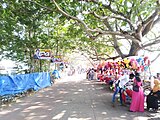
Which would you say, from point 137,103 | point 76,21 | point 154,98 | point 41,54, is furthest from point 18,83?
point 154,98

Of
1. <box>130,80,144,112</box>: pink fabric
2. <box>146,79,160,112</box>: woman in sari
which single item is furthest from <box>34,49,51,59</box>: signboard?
<box>146,79,160,112</box>: woman in sari

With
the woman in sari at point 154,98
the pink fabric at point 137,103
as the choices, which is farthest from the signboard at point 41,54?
the woman in sari at point 154,98

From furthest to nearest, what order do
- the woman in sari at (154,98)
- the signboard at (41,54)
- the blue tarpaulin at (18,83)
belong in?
the signboard at (41,54)
the blue tarpaulin at (18,83)
the woman in sari at (154,98)

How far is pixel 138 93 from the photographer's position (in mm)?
10289

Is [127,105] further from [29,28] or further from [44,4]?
[29,28]

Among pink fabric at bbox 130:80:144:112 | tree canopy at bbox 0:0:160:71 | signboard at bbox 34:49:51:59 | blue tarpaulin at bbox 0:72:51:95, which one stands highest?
tree canopy at bbox 0:0:160:71

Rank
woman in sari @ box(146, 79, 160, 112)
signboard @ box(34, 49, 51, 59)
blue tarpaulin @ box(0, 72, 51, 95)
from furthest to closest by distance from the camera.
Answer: signboard @ box(34, 49, 51, 59) < blue tarpaulin @ box(0, 72, 51, 95) < woman in sari @ box(146, 79, 160, 112)

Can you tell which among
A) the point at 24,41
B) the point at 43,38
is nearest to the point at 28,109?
the point at 24,41

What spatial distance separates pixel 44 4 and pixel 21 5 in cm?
206

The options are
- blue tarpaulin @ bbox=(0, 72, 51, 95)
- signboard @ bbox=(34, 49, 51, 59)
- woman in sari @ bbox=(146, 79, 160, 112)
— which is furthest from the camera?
signboard @ bbox=(34, 49, 51, 59)

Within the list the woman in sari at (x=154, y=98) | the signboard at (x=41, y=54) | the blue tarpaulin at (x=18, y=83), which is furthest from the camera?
the signboard at (x=41, y=54)

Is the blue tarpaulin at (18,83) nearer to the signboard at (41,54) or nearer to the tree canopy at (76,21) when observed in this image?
the signboard at (41,54)

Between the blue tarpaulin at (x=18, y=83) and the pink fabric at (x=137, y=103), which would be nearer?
the pink fabric at (x=137, y=103)

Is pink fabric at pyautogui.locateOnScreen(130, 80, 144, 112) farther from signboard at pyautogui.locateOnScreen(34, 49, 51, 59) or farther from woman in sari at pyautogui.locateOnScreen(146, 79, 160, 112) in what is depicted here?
signboard at pyautogui.locateOnScreen(34, 49, 51, 59)
